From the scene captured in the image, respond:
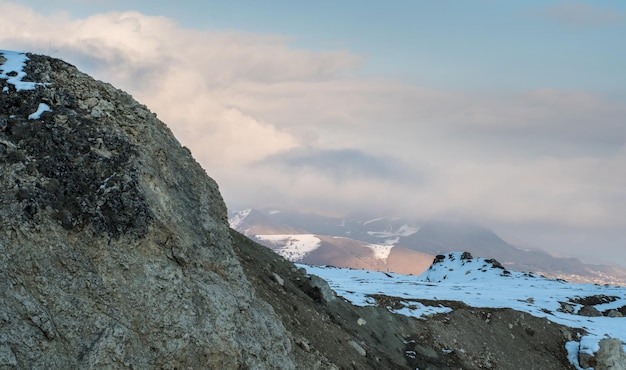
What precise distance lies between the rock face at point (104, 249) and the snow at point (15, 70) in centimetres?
9

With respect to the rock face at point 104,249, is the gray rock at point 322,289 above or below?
below

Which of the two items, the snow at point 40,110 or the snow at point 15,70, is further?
the snow at point 15,70

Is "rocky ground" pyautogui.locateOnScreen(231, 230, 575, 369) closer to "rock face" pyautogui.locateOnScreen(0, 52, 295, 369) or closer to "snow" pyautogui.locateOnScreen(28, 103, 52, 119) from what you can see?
"rock face" pyautogui.locateOnScreen(0, 52, 295, 369)

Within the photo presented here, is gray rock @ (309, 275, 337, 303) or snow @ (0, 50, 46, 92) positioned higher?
snow @ (0, 50, 46, 92)

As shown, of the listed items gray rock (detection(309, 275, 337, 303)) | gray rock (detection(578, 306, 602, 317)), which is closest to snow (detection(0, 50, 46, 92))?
gray rock (detection(309, 275, 337, 303))

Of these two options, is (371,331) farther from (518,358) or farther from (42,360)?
(42,360)

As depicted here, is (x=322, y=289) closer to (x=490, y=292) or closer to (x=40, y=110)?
(x=40, y=110)

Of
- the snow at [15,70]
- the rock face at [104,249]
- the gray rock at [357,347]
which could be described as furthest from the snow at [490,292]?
the snow at [15,70]

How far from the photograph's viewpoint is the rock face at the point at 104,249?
1519 centimetres

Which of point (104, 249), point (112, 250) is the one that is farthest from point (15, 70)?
point (112, 250)

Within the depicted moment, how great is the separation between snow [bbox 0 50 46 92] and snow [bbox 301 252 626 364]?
29.3 m

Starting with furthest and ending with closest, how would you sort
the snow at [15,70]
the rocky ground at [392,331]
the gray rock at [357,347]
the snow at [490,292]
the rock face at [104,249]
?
the snow at [490,292] → the gray rock at [357,347] → the rocky ground at [392,331] → the snow at [15,70] → the rock face at [104,249]

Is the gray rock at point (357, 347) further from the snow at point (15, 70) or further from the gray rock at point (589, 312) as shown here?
the gray rock at point (589, 312)

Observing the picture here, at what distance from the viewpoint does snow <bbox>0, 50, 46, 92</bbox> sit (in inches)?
782
